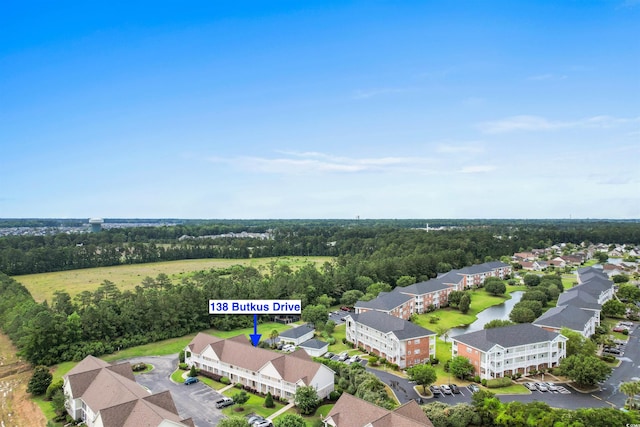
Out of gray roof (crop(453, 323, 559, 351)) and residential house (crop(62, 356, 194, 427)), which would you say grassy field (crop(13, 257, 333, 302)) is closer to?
residential house (crop(62, 356, 194, 427))

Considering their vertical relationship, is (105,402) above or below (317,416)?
above

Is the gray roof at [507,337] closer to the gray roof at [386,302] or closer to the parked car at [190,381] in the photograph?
the gray roof at [386,302]

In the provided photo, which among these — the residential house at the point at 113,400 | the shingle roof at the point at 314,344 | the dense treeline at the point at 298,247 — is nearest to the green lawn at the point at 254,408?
the residential house at the point at 113,400

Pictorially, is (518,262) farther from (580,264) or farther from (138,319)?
(138,319)

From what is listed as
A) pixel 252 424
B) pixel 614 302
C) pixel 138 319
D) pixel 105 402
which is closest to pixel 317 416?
pixel 252 424

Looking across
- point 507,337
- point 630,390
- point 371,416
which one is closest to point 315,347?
point 507,337
